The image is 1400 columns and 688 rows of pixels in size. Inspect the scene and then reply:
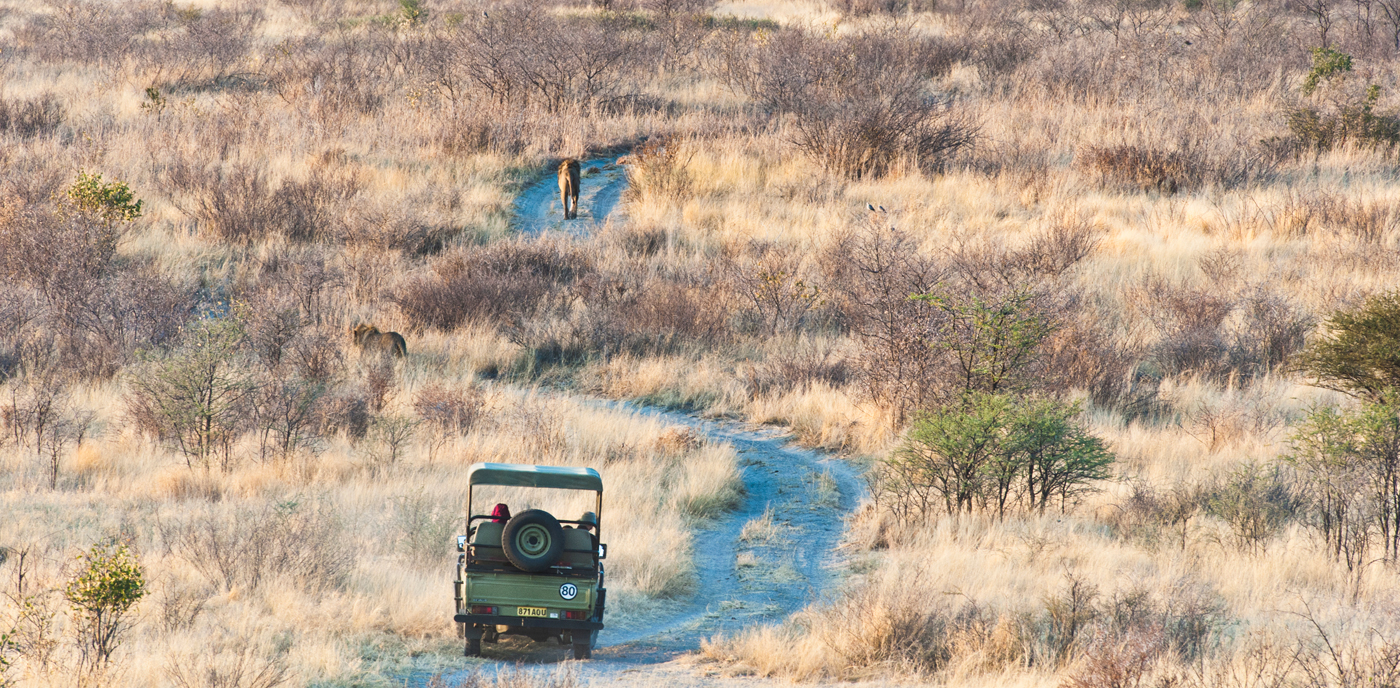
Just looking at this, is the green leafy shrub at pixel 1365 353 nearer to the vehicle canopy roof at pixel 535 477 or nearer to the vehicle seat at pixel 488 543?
the vehicle canopy roof at pixel 535 477

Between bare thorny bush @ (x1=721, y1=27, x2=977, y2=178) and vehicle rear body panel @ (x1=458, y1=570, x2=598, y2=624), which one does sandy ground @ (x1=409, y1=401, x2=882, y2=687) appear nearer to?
vehicle rear body panel @ (x1=458, y1=570, x2=598, y2=624)

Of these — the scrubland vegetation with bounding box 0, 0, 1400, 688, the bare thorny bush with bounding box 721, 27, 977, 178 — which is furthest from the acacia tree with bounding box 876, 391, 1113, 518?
the bare thorny bush with bounding box 721, 27, 977, 178

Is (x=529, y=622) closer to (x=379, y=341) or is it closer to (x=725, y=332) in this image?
(x=379, y=341)

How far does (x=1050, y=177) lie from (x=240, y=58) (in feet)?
56.0

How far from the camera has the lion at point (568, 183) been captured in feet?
55.8

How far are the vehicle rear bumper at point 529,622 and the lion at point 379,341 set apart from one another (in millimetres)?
6627

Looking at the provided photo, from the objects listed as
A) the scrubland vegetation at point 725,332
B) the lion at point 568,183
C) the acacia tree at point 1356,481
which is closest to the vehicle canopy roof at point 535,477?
the scrubland vegetation at point 725,332

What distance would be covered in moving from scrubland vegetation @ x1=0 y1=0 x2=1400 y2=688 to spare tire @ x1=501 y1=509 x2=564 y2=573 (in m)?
0.73

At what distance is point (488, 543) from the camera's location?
585cm

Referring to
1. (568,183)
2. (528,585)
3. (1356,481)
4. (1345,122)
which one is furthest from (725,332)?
(1345,122)

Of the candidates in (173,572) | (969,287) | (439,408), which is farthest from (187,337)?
(969,287)

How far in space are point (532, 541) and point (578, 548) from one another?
306 millimetres

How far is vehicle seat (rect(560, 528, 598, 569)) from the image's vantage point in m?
5.90

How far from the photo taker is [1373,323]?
9.23 meters
